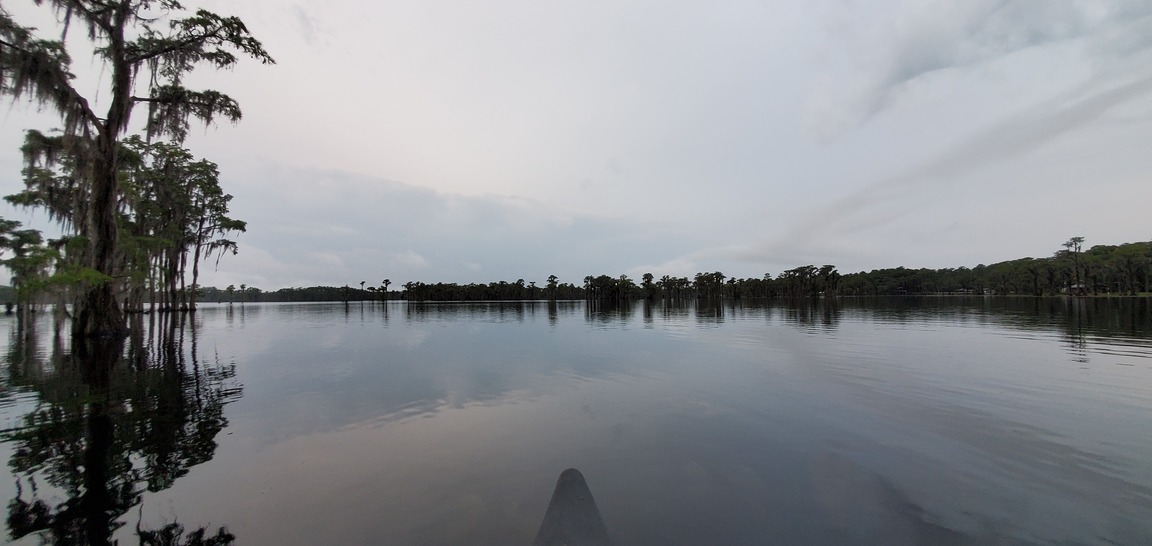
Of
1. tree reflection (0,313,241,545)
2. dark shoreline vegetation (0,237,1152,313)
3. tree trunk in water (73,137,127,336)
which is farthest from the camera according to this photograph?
dark shoreline vegetation (0,237,1152,313)

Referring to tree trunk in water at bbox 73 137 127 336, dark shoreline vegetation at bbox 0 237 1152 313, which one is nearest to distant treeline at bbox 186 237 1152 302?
dark shoreline vegetation at bbox 0 237 1152 313

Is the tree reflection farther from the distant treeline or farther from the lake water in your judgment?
the distant treeline

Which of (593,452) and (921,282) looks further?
(921,282)

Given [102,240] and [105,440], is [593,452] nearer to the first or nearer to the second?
[105,440]

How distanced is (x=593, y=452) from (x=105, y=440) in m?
7.92

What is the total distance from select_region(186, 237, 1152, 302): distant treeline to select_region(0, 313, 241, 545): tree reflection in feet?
438

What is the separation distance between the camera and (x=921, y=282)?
16388 cm

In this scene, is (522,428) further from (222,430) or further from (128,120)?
(128,120)

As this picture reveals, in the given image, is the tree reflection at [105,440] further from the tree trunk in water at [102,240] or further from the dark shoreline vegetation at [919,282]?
the dark shoreline vegetation at [919,282]

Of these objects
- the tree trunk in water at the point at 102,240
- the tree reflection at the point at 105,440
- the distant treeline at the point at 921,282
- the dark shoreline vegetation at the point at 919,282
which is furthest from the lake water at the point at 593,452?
the distant treeline at the point at 921,282

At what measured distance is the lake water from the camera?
452cm

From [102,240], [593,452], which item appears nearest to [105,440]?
[593,452]

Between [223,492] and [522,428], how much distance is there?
14.4 ft

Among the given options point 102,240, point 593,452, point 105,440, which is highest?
point 102,240
